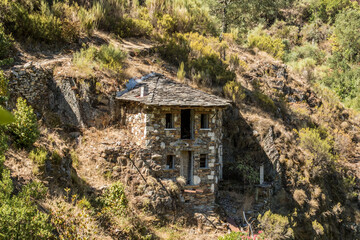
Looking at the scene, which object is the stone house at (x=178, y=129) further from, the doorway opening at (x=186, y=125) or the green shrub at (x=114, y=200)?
the green shrub at (x=114, y=200)

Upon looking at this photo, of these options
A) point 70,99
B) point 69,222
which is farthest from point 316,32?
point 69,222

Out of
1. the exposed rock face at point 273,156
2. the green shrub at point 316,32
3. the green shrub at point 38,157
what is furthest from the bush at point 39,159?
the green shrub at point 316,32

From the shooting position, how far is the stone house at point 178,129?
547 inches

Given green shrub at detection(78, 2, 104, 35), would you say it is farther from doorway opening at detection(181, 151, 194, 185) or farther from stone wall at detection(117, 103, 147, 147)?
doorway opening at detection(181, 151, 194, 185)

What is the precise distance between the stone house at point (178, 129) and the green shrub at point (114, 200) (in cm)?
247

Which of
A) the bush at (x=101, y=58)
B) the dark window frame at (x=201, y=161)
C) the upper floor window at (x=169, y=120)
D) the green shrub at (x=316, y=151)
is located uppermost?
the bush at (x=101, y=58)

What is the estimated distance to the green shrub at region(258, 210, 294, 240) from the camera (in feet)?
46.7

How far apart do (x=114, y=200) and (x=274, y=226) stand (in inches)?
276

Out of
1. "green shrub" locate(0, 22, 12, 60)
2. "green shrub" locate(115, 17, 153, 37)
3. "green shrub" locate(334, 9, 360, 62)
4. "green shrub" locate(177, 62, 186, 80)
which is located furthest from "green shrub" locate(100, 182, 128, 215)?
"green shrub" locate(334, 9, 360, 62)

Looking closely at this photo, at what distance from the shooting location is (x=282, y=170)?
58.4ft

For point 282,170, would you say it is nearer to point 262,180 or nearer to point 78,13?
point 262,180

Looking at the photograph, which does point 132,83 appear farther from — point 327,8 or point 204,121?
point 327,8

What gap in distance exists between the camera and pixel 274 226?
14305 mm

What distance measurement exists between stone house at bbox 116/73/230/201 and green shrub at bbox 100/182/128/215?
8.11 feet
